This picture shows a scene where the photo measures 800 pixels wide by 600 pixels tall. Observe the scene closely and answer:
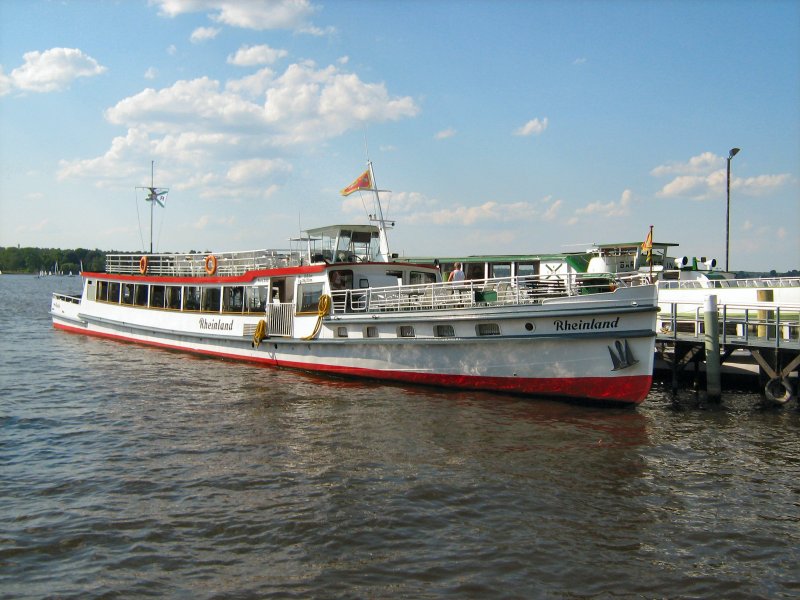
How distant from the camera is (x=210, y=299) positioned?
23.1m

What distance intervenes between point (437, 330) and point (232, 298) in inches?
358

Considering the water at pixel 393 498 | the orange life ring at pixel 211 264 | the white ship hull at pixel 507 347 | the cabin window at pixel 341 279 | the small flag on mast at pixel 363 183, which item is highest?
the small flag on mast at pixel 363 183

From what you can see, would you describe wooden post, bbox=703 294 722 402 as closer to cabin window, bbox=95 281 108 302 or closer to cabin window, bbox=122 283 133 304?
Answer: cabin window, bbox=122 283 133 304

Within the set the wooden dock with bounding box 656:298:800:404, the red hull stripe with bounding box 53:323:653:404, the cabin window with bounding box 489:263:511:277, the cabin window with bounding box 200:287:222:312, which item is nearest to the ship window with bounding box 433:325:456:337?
the red hull stripe with bounding box 53:323:653:404

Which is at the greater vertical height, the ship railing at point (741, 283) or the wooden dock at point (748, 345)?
the ship railing at point (741, 283)

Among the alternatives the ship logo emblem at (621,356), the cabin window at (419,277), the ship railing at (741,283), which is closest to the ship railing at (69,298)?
the cabin window at (419,277)

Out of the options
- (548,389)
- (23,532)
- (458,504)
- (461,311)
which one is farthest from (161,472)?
(548,389)

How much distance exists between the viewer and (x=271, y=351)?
20.8m

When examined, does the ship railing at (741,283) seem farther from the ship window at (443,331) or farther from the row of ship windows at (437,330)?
the ship window at (443,331)

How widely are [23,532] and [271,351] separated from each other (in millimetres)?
12777

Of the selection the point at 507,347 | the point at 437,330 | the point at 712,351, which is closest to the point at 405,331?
the point at 437,330

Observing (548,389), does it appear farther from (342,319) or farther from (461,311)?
(342,319)

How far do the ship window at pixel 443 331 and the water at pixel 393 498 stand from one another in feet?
5.50

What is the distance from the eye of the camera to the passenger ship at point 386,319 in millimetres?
14562
